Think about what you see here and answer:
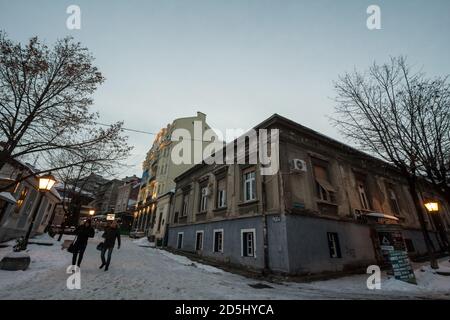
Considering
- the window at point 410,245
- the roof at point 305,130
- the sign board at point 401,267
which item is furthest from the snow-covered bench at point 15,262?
the window at point 410,245

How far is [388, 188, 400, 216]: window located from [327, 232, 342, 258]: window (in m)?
7.79

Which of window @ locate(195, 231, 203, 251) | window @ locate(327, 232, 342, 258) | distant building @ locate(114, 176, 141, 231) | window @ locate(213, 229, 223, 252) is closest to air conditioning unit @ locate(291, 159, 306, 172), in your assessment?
window @ locate(327, 232, 342, 258)

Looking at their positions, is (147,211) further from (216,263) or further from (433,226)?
(433,226)

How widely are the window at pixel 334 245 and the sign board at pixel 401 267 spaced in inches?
93.0

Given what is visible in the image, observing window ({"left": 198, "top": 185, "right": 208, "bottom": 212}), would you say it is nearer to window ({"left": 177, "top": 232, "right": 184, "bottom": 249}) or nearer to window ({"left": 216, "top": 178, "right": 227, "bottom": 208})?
window ({"left": 216, "top": 178, "right": 227, "bottom": 208})

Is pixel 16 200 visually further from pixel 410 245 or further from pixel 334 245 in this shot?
pixel 410 245

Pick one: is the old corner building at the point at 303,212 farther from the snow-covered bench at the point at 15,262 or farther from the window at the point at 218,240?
the snow-covered bench at the point at 15,262

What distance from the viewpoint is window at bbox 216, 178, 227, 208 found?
1331cm

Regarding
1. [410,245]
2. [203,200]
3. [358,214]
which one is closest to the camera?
[358,214]

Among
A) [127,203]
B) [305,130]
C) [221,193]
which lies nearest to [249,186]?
[221,193]

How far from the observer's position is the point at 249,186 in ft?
38.2

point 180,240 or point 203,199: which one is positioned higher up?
point 203,199

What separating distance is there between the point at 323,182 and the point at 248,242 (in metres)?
5.10
